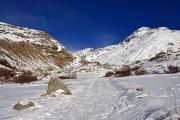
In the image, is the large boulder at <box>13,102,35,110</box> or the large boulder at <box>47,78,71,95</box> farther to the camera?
the large boulder at <box>47,78,71,95</box>

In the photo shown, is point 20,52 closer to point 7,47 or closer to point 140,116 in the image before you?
point 7,47

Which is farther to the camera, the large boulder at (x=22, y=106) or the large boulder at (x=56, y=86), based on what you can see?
the large boulder at (x=56, y=86)

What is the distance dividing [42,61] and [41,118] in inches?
6653

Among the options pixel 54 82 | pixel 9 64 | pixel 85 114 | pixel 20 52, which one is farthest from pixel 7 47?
pixel 85 114

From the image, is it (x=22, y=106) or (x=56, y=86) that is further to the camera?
(x=56, y=86)

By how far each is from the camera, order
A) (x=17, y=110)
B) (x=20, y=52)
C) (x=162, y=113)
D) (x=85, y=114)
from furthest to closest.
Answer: (x=20, y=52)
(x=17, y=110)
(x=85, y=114)
(x=162, y=113)

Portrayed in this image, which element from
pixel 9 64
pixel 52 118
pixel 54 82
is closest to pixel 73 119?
pixel 52 118

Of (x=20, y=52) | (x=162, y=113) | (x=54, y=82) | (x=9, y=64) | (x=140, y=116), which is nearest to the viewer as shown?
(x=162, y=113)

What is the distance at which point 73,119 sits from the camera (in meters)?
13.6

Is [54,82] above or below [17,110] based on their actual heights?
above

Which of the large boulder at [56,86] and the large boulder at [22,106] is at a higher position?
the large boulder at [56,86]

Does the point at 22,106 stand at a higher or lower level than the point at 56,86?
lower

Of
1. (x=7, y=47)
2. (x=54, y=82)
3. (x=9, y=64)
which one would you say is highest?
(x=7, y=47)

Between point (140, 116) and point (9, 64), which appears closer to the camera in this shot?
point (140, 116)
